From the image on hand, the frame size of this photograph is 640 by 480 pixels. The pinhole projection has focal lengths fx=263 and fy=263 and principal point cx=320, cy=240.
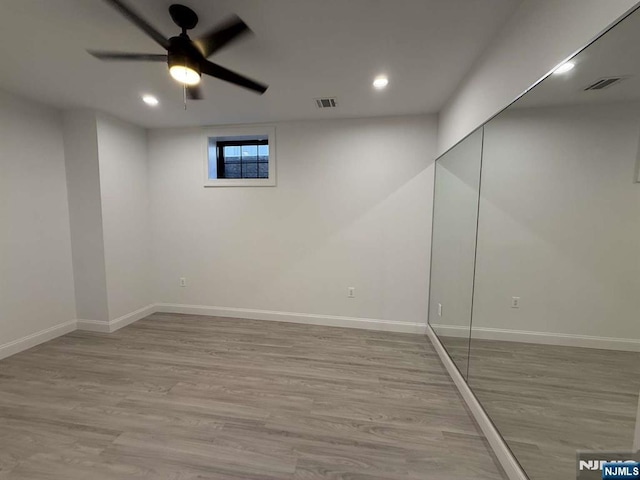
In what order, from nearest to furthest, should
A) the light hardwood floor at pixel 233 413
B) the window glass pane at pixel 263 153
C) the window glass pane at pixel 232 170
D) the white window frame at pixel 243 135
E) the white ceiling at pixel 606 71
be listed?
the white ceiling at pixel 606 71 → the light hardwood floor at pixel 233 413 → the white window frame at pixel 243 135 → the window glass pane at pixel 263 153 → the window glass pane at pixel 232 170

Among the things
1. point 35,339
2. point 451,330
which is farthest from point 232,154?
point 451,330

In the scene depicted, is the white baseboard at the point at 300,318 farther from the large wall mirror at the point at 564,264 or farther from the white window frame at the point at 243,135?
the white window frame at the point at 243,135

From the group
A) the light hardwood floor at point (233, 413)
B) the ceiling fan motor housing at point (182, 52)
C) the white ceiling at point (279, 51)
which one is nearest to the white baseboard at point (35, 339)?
the light hardwood floor at point (233, 413)

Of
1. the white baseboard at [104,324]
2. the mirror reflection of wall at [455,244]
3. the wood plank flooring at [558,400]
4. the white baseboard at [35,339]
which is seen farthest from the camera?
the white baseboard at [104,324]

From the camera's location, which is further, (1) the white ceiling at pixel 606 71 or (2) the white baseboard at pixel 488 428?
(2) the white baseboard at pixel 488 428

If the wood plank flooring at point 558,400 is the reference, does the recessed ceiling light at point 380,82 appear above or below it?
above

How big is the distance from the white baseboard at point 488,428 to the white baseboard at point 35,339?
4.30 m

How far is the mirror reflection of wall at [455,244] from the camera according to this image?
2.13 meters

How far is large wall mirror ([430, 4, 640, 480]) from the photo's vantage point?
970mm

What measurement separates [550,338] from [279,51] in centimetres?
252

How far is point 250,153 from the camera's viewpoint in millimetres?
3697

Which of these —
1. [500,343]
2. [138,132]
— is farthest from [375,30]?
[138,132]

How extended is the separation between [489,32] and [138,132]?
4.03m

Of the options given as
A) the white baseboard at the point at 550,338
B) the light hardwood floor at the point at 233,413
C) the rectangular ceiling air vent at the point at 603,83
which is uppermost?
the rectangular ceiling air vent at the point at 603,83
